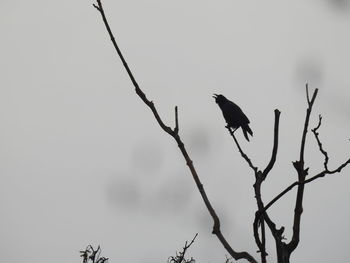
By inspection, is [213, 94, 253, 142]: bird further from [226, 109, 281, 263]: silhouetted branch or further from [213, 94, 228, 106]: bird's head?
[226, 109, 281, 263]: silhouetted branch

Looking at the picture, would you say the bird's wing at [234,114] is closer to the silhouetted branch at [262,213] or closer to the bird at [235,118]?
the bird at [235,118]

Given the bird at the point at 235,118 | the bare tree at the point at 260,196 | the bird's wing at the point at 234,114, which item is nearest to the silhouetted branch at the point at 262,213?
the bare tree at the point at 260,196

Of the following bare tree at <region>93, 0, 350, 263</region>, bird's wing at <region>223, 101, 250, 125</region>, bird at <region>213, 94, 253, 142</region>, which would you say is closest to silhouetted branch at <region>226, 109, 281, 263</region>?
bare tree at <region>93, 0, 350, 263</region>

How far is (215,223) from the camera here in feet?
6.70

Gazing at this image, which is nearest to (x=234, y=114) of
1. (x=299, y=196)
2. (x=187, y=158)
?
(x=187, y=158)

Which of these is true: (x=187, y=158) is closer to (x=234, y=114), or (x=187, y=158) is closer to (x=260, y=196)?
(x=260, y=196)

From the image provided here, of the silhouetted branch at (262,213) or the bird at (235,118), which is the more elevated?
the bird at (235,118)

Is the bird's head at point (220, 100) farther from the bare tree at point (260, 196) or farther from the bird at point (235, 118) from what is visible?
the bare tree at point (260, 196)

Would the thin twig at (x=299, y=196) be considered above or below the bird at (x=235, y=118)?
below

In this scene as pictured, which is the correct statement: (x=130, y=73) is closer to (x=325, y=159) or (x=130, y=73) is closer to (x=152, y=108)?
(x=152, y=108)

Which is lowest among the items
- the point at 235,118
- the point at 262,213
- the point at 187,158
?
the point at 262,213

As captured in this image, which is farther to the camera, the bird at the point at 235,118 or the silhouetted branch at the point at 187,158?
the bird at the point at 235,118

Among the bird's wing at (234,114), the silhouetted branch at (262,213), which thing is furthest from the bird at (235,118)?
the silhouetted branch at (262,213)

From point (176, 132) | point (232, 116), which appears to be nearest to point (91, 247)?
point (232, 116)
